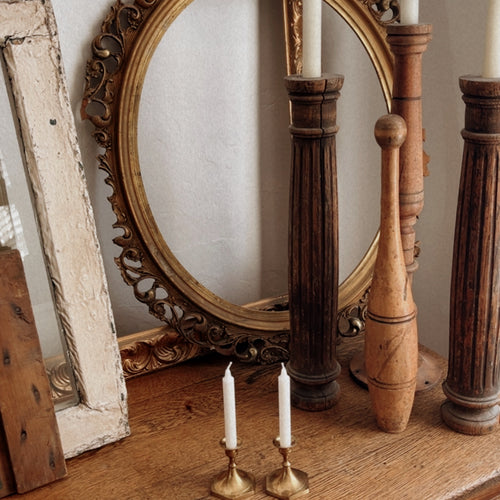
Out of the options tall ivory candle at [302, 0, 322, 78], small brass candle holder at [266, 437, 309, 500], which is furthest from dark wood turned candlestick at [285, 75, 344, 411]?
small brass candle holder at [266, 437, 309, 500]

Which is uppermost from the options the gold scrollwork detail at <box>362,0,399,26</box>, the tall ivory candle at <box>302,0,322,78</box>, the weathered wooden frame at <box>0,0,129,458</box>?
the gold scrollwork detail at <box>362,0,399,26</box>

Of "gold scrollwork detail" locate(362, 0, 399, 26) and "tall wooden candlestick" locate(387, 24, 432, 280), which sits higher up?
"gold scrollwork detail" locate(362, 0, 399, 26)

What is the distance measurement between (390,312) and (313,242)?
0.40ft

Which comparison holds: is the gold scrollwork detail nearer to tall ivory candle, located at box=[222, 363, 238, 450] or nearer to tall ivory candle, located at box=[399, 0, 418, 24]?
tall ivory candle, located at box=[399, 0, 418, 24]

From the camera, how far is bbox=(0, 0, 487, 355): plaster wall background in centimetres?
89

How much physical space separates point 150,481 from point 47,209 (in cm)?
32

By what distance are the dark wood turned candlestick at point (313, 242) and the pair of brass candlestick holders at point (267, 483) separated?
0.46ft

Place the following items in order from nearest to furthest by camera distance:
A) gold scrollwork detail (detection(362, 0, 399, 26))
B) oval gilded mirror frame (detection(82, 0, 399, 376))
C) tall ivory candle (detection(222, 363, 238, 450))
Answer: tall ivory candle (detection(222, 363, 238, 450)) < oval gilded mirror frame (detection(82, 0, 399, 376)) < gold scrollwork detail (detection(362, 0, 399, 26))

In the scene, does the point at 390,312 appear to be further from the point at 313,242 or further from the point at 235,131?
the point at 235,131

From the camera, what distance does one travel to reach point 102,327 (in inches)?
31.3

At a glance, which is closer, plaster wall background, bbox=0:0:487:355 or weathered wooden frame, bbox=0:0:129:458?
weathered wooden frame, bbox=0:0:129:458

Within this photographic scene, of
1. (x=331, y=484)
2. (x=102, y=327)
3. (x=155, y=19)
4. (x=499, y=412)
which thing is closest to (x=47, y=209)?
(x=102, y=327)

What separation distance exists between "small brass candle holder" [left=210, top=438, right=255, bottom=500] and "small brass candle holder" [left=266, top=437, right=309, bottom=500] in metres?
0.02

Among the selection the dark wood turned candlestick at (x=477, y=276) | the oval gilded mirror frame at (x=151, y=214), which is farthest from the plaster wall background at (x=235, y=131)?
the dark wood turned candlestick at (x=477, y=276)
